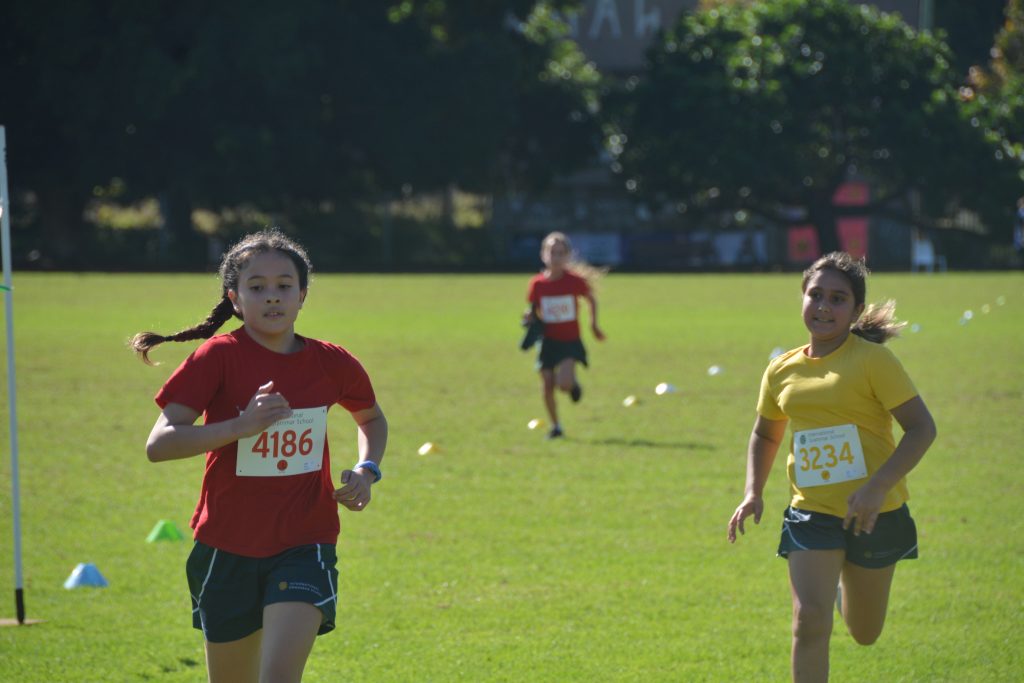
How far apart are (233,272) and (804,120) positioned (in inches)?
2032

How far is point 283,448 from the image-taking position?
4.75 meters

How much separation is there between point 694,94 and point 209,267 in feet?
59.1

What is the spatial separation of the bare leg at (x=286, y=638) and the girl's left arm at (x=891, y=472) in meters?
1.85

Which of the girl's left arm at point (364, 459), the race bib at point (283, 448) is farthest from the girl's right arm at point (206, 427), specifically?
the girl's left arm at point (364, 459)

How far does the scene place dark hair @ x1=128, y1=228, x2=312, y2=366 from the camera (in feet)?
16.1

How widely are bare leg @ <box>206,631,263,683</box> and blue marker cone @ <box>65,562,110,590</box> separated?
11.4ft

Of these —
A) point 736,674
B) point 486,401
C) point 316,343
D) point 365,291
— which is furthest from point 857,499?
point 365,291

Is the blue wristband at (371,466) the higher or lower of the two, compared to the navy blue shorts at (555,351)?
higher

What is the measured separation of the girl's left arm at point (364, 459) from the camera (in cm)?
477

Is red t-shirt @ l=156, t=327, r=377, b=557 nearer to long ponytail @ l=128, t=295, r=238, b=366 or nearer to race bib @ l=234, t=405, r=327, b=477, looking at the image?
race bib @ l=234, t=405, r=327, b=477

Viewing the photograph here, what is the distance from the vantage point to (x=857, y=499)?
17.3 ft

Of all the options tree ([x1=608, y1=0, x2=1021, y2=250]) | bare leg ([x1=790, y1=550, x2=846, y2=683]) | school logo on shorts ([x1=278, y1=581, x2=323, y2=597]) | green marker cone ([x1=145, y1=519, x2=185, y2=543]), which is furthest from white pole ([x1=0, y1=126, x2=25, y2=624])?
tree ([x1=608, y1=0, x2=1021, y2=250])

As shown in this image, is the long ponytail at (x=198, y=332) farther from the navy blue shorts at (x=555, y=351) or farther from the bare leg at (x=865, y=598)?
the navy blue shorts at (x=555, y=351)

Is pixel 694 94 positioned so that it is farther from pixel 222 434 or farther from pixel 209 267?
pixel 222 434
